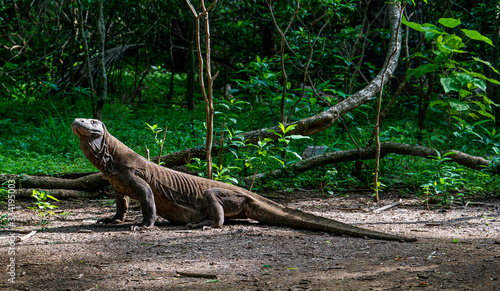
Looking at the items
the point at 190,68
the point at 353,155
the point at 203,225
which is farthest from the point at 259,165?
the point at 190,68

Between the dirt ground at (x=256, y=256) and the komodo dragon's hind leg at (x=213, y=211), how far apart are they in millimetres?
100

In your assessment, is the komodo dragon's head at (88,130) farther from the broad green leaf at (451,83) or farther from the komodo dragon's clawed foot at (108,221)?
the broad green leaf at (451,83)

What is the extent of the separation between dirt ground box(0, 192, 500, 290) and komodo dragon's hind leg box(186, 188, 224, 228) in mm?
100

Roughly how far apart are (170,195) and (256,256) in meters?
1.44

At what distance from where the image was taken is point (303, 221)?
4.27 meters

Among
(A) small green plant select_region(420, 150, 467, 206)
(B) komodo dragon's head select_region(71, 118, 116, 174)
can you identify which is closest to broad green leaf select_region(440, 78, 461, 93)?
(A) small green plant select_region(420, 150, 467, 206)

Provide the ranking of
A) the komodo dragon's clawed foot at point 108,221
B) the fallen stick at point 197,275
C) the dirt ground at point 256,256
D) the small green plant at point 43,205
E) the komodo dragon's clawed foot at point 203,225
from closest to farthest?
1. the dirt ground at point 256,256
2. the fallen stick at point 197,275
3. the small green plant at point 43,205
4. the komodo dragon's clawed foot at point 203,225
5. the komodo dragon's clawed foot at point 108,221

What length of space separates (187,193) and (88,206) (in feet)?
5.71

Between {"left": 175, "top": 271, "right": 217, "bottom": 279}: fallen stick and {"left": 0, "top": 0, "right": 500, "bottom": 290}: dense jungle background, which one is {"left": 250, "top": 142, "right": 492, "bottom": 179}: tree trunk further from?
{"left": 175, "top": 271, "right": 217, "bottom": 279}: fallen stick

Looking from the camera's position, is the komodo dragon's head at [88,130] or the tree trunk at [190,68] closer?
the komodo dragon's head at [88,130]

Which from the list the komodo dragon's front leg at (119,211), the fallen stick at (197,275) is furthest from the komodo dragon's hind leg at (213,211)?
the fallen stick at (197,275)

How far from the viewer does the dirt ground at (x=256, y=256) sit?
270 cm

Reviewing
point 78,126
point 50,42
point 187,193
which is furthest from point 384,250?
point 50,42

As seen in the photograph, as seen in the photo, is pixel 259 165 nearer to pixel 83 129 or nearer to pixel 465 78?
pixel 83 129
